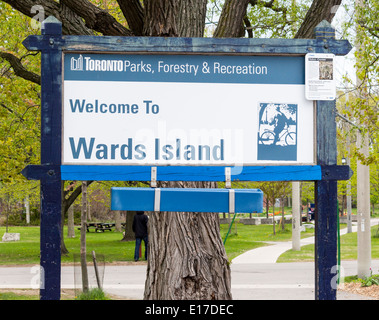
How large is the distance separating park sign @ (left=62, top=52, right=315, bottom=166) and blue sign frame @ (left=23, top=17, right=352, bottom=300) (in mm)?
57

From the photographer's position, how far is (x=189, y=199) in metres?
3.67

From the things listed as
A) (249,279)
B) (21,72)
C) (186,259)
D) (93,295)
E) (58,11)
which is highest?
(21,72)

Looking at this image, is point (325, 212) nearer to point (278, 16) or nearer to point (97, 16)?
point (97, 16)

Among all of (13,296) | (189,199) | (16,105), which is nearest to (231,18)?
(189,199)

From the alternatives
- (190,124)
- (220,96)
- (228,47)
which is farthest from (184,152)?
(228,47)

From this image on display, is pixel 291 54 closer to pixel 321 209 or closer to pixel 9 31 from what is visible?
pixel 321 209

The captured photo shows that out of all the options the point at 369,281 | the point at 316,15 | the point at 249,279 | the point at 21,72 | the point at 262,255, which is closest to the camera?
the point at 316,15

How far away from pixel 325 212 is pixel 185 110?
1.07 metres

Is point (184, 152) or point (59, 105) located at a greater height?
point (59, 105)

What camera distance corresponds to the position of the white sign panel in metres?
3.83

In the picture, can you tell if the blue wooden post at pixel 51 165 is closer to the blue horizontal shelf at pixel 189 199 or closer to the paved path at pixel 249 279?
the blue horizontal shelf at pixel 189 199

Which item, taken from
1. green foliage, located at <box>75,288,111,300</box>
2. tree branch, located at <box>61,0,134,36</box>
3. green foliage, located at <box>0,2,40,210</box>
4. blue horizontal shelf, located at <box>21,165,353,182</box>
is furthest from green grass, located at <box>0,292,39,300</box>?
blue horizontal shelf, located at <box>21,165,353,182</box>

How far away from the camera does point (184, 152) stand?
12.5 feet
